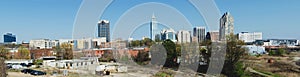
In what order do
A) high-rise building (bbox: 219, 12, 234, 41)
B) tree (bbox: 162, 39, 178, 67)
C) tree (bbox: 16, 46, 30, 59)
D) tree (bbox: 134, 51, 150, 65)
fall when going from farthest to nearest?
tree (bbox: 16, 46, 30, 59) < tree (bbox: 134, 51, 150, 65) < tree (bbox: 162, 39, 178, 67) < high-rise building (bbox: 219, 12, 234, 41)

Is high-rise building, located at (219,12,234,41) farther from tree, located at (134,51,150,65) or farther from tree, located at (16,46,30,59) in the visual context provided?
tree, located at (16,46,30,59)

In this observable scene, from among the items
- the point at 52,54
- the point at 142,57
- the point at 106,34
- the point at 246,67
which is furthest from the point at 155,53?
the point at 106,34

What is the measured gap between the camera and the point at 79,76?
10.2m

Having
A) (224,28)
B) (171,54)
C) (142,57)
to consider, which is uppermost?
(224,28)

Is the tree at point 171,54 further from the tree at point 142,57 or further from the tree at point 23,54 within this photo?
the tree at point 23,54

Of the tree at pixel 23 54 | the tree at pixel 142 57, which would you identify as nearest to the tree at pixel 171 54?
the tree at pixel 142 57

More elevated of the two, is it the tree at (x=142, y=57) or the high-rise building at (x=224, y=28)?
the high-rise building at (x=224, y=28)

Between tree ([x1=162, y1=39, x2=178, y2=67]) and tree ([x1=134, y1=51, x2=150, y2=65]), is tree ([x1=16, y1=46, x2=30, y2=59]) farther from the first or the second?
tree ([x1=162, y1=39, x2=178, y2=67])

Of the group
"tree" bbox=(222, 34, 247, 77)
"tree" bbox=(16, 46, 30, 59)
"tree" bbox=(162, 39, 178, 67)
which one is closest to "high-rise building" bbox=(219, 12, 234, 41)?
"tree" bbox=(222, 34, 247, 77)

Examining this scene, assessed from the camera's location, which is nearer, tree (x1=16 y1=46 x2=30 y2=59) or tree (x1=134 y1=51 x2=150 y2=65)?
tree (x1=134 y1=51 x2=150 y2=65)

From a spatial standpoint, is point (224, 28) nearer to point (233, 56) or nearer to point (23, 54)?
point (233, 56)

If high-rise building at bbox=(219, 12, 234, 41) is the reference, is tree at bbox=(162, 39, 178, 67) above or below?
below

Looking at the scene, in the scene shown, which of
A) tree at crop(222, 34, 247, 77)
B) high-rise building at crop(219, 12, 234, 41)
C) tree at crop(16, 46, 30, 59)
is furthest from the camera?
tree at crop(16, 46, 30, 59)

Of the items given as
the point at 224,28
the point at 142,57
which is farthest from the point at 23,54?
the point at 224,28
